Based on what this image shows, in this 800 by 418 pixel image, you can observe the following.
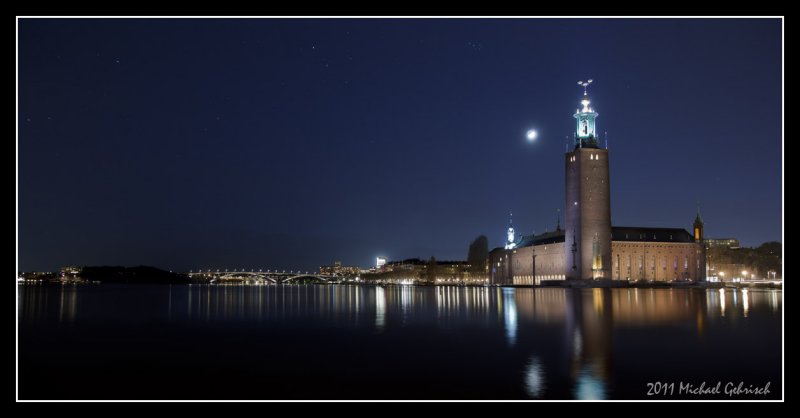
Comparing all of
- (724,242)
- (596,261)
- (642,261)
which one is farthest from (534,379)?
(724,242)

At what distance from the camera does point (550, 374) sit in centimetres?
1612

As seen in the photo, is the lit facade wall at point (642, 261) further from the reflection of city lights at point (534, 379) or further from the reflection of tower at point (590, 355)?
the reflection of city lights at point (534, 379)

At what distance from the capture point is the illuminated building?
108500mm

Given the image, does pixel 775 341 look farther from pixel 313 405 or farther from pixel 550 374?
pixel 313 405

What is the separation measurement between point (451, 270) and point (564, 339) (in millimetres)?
165294

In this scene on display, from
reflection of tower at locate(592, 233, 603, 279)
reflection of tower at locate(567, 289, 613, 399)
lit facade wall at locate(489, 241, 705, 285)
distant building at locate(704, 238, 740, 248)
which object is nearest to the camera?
reflection of tower at locate(567, 289, 613, 399)

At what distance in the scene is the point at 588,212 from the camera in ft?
357

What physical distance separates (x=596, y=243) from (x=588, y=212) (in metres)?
4.85

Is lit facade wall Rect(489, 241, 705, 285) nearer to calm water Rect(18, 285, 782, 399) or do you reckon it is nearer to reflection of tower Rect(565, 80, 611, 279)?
reflection of tower Rect(565, 80, 611, 279)

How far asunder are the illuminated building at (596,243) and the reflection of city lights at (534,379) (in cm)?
9301

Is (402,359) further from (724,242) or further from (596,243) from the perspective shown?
(724,242)

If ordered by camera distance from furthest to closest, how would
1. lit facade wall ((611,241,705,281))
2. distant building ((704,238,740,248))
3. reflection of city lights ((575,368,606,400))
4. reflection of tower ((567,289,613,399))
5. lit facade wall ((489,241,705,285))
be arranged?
distant building ((704,238,740,248)) → lit facade wall ((489,241,705,285)) → lit facade wall ((611,241,705,281)) → reflection of tower ((567,289,613,399)) → reflection of city lights ((575,368,606,400))

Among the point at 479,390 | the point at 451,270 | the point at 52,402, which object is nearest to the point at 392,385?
the point at 479,390

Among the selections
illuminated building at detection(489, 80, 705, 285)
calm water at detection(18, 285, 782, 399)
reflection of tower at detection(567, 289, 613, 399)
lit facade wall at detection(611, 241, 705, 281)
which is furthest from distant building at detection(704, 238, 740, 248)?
reflection of tower at detection(567, 289, 613, 399)
